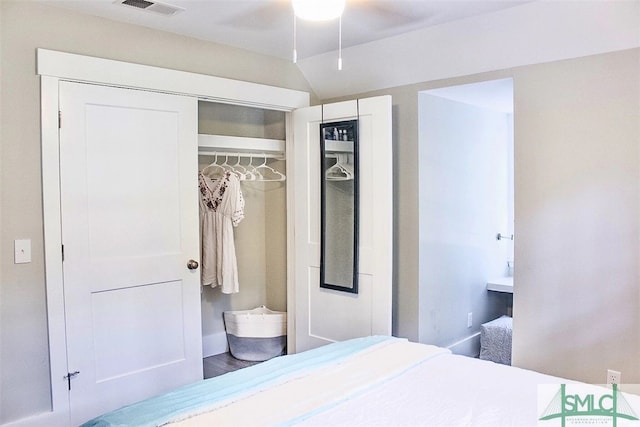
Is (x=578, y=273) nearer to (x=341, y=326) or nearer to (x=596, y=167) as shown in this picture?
(x=596, y=167)

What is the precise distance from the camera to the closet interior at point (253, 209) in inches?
162

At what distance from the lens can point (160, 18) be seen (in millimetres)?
2945

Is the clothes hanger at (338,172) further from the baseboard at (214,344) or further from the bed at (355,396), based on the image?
the baseboard at (214,344)

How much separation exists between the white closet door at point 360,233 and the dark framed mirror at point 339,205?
5 centimetres

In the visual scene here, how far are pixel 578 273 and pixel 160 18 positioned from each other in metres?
2.74

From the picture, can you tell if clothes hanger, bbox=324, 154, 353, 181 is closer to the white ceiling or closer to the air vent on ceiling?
the white ceiling

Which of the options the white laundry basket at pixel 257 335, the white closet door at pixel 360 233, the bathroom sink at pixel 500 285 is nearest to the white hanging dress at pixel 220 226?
the white laundry basket at pixel 257 335

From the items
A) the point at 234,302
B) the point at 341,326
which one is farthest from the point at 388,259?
the point at 234,302

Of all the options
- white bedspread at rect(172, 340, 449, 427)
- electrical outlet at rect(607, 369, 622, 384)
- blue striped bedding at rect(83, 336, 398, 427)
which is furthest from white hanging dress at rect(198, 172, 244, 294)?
electrical outlet at rect(607, 369, 622, 384)

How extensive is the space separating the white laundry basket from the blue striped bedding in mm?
1790

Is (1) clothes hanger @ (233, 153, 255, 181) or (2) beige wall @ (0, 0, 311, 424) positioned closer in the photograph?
(2) beige wall @ (0, 0, 311, 424)

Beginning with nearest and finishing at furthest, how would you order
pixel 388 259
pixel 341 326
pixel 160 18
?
pixel 160 18, pixel 388 259, pixel 341 326

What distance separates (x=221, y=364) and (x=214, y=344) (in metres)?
0.28

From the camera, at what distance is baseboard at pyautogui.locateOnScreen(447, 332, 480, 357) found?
3.92m
